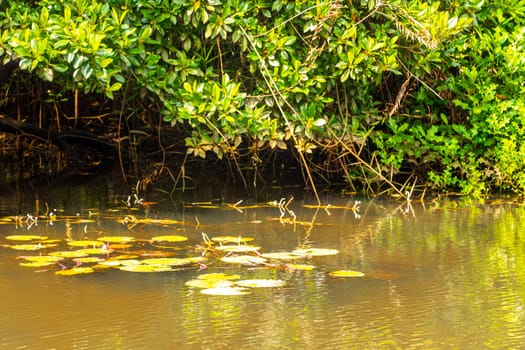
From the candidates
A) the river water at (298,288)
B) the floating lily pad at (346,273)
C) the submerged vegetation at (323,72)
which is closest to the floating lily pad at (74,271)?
the river water at (298,288)

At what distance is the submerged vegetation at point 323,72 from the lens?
275 inches

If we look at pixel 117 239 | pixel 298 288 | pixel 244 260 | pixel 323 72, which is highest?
pixel 323 72

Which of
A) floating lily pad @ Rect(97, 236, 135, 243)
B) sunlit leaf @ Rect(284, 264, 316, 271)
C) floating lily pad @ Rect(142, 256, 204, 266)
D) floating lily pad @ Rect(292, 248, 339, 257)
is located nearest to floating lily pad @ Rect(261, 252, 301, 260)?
floating lily pad @ Rect(292, 248, 339, 257)

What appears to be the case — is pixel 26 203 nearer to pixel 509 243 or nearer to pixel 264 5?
pixel 264 5

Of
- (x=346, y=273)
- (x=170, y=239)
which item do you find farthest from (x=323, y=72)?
(x=346, y=273)

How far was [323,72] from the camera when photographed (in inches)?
311

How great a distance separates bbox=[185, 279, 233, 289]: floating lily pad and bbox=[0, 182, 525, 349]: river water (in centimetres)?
5

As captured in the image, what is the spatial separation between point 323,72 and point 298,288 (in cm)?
331

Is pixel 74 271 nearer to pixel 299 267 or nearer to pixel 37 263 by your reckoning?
pixel 37 263

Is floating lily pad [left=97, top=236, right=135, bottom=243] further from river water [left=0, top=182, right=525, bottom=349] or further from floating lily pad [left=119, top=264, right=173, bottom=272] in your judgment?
floating lily pad [left=119, top=264, right=173, bottom=272]

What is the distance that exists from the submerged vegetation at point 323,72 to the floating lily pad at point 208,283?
220 cm

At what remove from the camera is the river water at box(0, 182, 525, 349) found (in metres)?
4.05

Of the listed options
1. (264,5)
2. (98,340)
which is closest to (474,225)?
(264,5)

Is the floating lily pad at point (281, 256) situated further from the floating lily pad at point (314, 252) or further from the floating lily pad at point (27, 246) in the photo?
the floating lily pad at point (27, 246)
